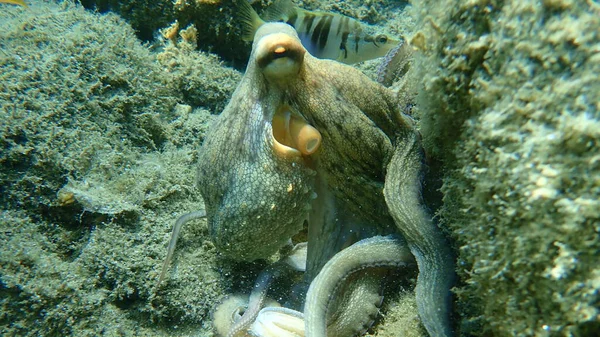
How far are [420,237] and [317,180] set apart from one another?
74 centimetres

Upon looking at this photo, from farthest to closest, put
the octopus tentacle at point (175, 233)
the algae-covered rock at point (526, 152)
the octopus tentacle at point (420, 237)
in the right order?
the octopus tentacle at point (175, 233) < the octopus tentacle at point (420, 237) < the algae-covered rock at point (526, 152)

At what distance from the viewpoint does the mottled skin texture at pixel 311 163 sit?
189 centimetres

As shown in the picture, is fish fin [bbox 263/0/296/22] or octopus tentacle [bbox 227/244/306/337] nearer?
octopus tentacle [bbox 227/244/306/337]

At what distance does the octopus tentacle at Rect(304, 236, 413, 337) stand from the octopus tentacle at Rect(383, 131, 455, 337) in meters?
0.12

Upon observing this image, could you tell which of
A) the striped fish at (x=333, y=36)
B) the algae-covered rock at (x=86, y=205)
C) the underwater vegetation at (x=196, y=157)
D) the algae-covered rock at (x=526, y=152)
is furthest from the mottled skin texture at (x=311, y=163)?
the striped fish at (x=333, y=36)

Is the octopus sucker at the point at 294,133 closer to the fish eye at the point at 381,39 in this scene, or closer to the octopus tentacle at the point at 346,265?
the octopus tentacle at the point at 346,265

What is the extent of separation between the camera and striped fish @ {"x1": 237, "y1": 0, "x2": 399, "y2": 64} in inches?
157

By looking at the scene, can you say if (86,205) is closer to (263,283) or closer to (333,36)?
(263,283)

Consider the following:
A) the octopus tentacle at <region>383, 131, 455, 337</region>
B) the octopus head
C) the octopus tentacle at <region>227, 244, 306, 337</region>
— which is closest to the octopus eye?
the octopus head

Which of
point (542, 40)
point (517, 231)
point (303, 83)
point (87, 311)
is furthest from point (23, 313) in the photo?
point (542, 40)

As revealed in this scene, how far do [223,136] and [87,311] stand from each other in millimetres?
1615

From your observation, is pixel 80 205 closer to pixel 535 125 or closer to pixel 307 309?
pixel 307 309

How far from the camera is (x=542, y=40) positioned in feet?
2.87

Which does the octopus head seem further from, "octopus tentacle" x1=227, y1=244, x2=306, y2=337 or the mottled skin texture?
"octopus tentacle" x1=227, y1=244, x2=306, y2=337
